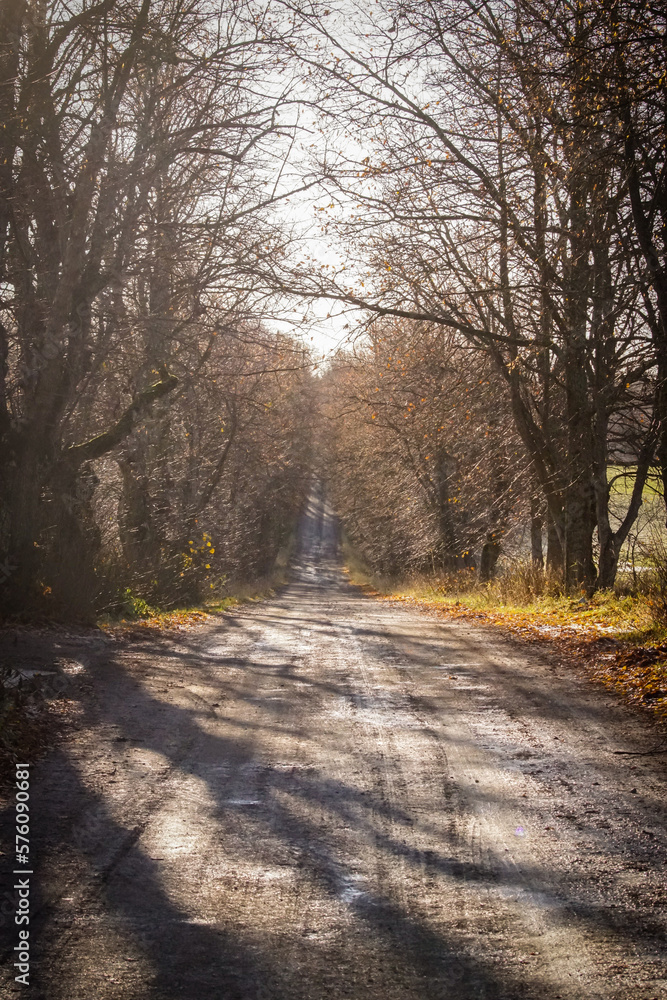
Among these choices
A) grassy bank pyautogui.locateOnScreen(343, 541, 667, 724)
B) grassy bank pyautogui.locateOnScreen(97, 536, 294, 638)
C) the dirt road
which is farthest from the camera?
grassy bank pyautogui.locateOnScreen(97, 536, 294, 638)

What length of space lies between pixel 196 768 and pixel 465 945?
252cm

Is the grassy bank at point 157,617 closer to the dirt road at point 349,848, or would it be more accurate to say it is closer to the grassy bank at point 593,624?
the dirt road at point 349,848

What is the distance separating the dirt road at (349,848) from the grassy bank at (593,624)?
20.3 inches

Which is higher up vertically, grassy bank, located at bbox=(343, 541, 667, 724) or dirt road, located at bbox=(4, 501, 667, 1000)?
grassy bank, located at bbox=(343, 541, 667, 724)

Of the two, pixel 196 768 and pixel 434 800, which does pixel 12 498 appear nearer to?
pixel 196 768

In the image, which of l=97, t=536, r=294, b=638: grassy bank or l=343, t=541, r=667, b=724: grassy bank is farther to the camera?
l=97, t=536, r=294, b=638: grassy bank

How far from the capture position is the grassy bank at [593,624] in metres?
7.71

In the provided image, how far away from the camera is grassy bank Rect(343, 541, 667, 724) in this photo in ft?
25.3

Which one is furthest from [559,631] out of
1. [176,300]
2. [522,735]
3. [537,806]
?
[176,300]

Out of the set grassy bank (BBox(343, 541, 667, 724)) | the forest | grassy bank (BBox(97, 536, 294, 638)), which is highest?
the forest

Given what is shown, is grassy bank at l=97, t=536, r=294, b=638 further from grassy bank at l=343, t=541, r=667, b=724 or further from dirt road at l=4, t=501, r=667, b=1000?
grassy bank at l=343, t=541, r=667, b=724

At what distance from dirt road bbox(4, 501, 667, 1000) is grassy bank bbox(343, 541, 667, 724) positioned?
516 mm

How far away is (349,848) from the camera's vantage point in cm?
403

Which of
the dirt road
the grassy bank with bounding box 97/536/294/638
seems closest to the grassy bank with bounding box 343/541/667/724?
the dirt road
